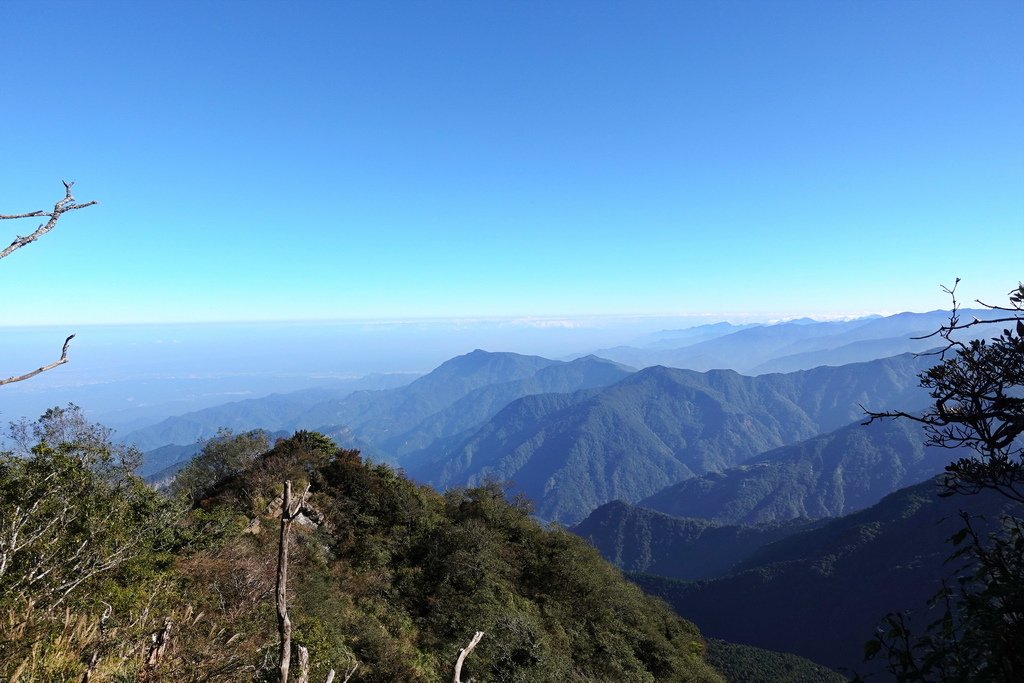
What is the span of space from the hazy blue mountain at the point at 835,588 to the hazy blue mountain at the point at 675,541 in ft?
116

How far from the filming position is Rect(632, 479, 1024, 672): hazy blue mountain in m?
92.1

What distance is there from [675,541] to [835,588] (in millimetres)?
69459

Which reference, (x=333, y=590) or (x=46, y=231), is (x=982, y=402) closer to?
(x=46, y=231)

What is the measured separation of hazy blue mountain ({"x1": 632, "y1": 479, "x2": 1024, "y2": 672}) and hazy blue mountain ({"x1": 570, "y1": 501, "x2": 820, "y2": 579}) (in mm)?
35423

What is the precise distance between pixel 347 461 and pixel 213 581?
14410mm

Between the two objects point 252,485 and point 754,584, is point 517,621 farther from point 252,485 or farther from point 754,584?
point 754,584

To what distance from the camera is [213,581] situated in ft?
50.0

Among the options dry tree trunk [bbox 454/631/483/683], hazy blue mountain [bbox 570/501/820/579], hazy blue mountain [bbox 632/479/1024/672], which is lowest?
hazy blue mountain [bbox 570/501/820/579]

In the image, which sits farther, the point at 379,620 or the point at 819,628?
the point at 819,628

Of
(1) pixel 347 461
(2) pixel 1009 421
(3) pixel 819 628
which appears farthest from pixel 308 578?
(3) pixel 819 628

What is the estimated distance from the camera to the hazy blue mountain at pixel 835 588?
92062 mm

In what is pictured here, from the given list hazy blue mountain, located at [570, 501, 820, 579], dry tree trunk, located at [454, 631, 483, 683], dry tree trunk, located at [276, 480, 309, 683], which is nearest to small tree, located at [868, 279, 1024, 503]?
dry tree trunk, located at [454, 631, 483, 683]

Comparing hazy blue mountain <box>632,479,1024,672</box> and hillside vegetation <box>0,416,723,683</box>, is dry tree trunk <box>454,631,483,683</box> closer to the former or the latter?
hillside vegetation <box>0,416,723,683</box>

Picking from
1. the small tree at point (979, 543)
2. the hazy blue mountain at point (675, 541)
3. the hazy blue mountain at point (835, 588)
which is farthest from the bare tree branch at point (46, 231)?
the hazy blue mountain at point (675, 541)
